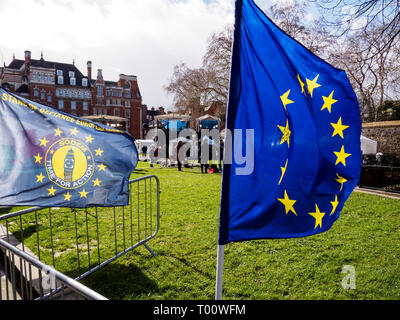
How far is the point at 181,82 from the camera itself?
121 ft

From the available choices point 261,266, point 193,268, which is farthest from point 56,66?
point 261,266

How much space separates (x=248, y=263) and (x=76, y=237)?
277cm

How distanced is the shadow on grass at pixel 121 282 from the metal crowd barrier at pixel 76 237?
142mm

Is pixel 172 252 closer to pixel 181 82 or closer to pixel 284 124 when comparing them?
pixel 284 124

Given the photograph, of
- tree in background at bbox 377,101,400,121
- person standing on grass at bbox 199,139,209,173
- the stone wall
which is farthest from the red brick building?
the stone wall

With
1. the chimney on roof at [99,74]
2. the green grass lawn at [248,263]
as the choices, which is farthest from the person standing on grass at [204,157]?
the chimney on roof at [99,74]

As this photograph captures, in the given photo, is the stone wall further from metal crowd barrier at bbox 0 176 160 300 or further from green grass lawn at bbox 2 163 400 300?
metal crowd barrier at bbox 0 176 160 300

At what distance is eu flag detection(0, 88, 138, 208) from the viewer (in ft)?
9.50

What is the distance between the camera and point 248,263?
4445 millimetres

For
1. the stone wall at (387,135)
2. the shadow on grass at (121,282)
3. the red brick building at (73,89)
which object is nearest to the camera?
the shadow on grass at (121,282)

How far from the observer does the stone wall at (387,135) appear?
17.0 m

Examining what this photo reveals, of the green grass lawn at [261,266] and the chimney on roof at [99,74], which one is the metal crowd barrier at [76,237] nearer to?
the green grass lawn at [261,266]

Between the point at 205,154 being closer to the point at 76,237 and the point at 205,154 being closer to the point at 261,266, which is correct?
the point at 261,266
